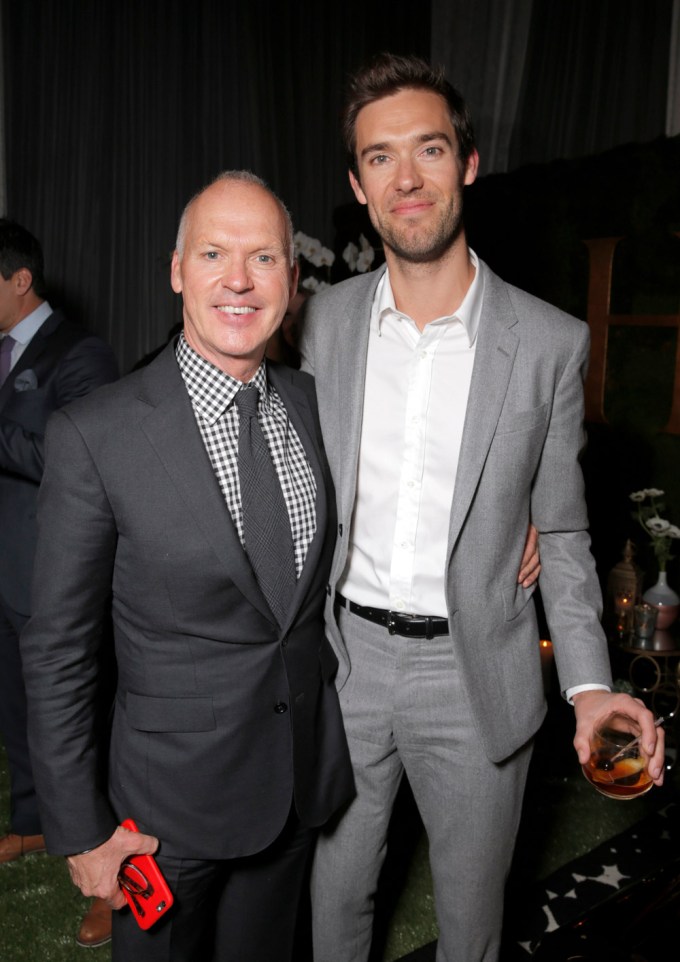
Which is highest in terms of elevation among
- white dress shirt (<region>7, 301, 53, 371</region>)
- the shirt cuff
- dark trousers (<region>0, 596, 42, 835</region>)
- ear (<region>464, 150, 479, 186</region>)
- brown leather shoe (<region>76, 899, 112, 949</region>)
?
ear (<region>464, 150, 479, 186</region>)

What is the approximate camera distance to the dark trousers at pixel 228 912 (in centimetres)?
156

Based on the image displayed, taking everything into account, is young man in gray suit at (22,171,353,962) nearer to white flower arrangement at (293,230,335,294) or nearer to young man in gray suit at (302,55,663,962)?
young man in gray suit at (302,55,663,962)

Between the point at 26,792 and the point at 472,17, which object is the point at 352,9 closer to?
the point at 472,17

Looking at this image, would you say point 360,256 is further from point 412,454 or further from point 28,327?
point 412,454

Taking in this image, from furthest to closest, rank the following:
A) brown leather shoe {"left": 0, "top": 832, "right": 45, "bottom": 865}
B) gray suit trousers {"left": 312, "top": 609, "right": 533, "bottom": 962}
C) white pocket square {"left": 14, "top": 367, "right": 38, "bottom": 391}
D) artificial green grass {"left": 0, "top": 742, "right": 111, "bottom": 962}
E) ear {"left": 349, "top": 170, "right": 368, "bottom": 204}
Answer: brown leather shoe {"left": 0, "top": 832, "right": 45, "bottom": 865}
white pocket square {"left": 14, "top": 367, "right": 38, "bottom": 391}
artificial green grass {"left": 0, "top": 742, "right": 111, "bottom": 962}
ear {"left": 349, "top": 170, "right": 368, "bottom": 204}
gray suit trousers {"left": 312, "top": 609, "right": 533, "bottom": 962}

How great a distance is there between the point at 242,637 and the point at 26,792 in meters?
1.74

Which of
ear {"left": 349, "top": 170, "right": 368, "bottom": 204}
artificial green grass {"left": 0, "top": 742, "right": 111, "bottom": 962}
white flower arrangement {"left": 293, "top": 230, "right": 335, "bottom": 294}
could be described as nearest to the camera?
ear {"left": 349, "top": 170, "right": 368, "bottom": 204}

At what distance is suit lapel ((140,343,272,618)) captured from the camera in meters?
1.43

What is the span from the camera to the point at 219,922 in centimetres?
171

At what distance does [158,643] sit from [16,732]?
1.64 meters

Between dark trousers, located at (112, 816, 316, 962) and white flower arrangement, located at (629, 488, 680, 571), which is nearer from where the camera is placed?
dark trousers, located at (112, 816, 316, 962)

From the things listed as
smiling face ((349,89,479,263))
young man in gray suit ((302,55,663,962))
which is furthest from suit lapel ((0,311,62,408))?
smiling face ((349,89,479,263))

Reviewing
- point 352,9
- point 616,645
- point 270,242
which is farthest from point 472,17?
point 270,242

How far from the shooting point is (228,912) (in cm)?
170
